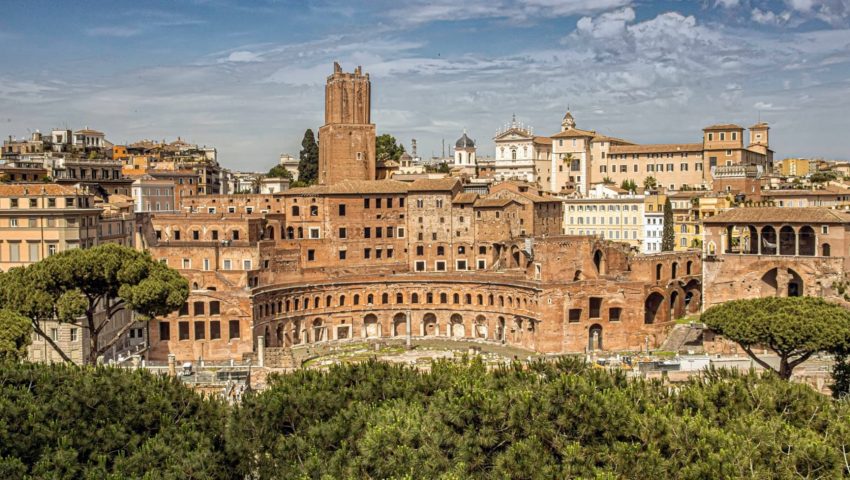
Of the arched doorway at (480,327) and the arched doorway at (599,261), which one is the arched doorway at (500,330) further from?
the arched doorway at (599,261)

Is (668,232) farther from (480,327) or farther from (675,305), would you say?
(480,327)

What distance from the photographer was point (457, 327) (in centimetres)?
6256

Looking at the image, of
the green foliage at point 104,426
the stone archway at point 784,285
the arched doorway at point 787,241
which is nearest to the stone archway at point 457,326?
the stone archway at point 784,285

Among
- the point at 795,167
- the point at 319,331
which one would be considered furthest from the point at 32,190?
the point at 795,167

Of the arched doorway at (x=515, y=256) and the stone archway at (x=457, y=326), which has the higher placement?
the arched doorway at (x=515, y=256)

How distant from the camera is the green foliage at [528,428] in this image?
2042 cm

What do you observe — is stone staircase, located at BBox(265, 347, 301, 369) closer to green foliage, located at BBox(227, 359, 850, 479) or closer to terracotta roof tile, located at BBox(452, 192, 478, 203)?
terracotta roof tile, located at BBox(452, 192, 478, 203)

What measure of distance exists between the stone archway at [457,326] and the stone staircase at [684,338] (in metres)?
13.9

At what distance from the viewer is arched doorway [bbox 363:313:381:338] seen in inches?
2467

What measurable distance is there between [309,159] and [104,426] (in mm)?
68160

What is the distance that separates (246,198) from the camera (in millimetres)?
68312

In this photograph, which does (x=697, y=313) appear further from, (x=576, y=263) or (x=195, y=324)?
(x=195, y=324)

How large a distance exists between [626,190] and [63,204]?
5614cm

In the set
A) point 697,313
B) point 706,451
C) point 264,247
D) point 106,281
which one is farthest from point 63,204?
point 697,313
